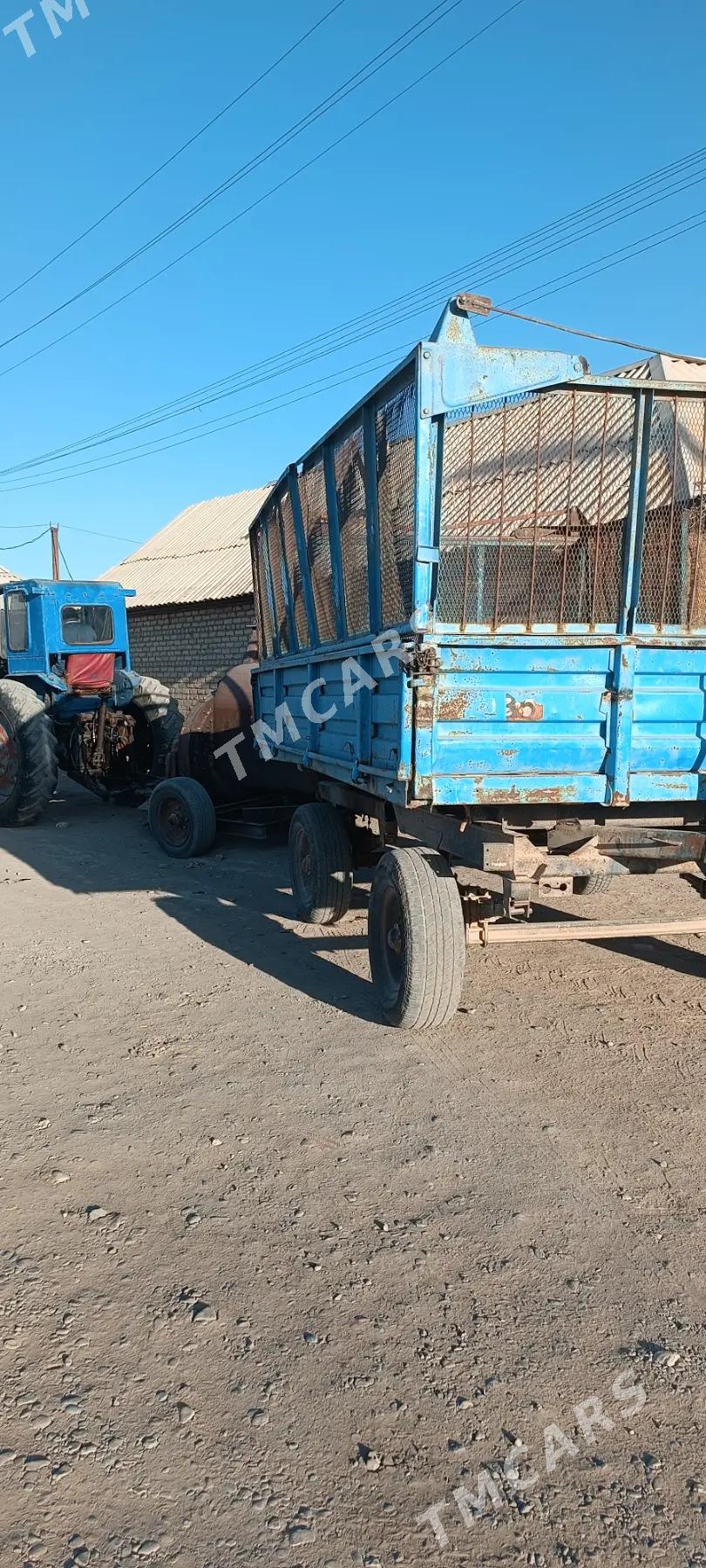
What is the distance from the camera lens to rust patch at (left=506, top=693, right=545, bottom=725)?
4.02 m

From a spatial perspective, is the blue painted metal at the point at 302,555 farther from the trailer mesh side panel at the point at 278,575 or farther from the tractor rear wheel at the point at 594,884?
the tractor rear wheel at the point at 594,884

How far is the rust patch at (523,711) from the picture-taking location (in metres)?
4.02

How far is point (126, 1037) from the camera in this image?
448cm

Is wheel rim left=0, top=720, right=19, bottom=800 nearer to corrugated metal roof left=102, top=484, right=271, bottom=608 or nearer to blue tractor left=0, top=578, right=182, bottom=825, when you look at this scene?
blue tractor left=0, top=578, right=182, bottom=825

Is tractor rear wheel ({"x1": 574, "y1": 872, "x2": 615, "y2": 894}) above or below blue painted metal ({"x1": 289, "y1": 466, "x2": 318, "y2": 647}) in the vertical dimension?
below

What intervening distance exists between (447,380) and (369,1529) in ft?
11.9

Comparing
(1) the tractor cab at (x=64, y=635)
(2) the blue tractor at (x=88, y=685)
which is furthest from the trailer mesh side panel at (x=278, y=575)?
(1) the tractor cab at (x=64, y=635)

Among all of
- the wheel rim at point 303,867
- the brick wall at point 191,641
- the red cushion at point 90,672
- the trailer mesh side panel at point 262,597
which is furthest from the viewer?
the brick wall at point 191,641

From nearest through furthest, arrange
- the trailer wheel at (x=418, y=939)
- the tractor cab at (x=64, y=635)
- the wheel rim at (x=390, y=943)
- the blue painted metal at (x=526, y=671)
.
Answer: the blue painted metal at (x=526, y=671) < the trailer wheel at (x=418, y=939) < the wheel rim at (x=390, y=943) < the tractor cab at (x=64, y=635)

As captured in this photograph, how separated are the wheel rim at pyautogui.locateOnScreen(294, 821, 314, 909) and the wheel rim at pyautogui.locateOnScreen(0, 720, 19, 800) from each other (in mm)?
4590

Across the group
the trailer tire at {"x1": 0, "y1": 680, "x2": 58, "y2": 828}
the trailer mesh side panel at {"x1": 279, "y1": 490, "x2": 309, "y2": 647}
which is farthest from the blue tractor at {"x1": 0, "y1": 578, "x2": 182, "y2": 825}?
the trailer mesh side panel at {"x1": 279, "y1": 490, "x2": 309, "y2": 647}

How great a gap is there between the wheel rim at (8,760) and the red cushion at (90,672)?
1173mm

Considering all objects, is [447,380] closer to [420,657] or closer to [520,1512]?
[420,657]

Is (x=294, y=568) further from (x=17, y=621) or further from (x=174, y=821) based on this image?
(x=17, y=621)
